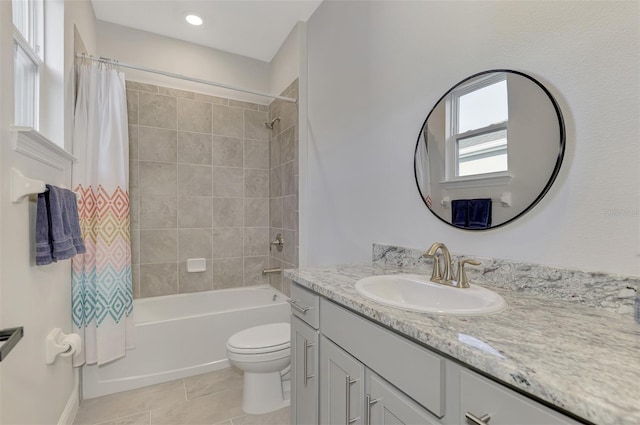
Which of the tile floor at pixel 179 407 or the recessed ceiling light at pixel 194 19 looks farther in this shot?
the recessed ceiling light at pixel 194 19

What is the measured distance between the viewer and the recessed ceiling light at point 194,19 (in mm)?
2355

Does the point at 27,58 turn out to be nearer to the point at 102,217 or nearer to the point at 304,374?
the point at 102,217

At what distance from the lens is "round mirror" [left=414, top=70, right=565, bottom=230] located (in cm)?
96

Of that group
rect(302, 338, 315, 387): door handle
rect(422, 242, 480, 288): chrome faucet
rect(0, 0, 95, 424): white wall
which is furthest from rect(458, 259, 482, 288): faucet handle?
rect(0, 0, 95, 424): white wall

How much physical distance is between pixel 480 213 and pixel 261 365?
148cm


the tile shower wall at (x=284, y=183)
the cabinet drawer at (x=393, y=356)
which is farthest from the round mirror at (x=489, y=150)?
the tile shower wall at (x=284, y=183)

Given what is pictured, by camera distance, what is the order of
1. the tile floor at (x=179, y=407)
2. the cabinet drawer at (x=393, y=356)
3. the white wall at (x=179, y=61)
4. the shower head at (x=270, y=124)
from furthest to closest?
the shower head at (x=270, y=124) < the white wall at (x=179, y=61) < the tile floor at (x=179, y=407) < the cabinet drawer at (x=393, y=356)

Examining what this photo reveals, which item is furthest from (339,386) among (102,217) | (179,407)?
(102,217)

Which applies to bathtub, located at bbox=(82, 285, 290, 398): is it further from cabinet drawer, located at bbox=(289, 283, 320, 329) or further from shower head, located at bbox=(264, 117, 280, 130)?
shower head, located at bbox=(264, 117, 280, 130)

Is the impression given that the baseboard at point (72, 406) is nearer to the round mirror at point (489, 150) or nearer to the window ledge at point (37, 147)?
the window ledge at point (37, 147)

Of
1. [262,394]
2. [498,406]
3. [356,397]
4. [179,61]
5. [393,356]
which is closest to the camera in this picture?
[498,406]

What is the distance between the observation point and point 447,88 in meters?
1.28

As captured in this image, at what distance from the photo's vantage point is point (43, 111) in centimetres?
155

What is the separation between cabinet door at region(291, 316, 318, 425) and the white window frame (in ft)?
2.91
